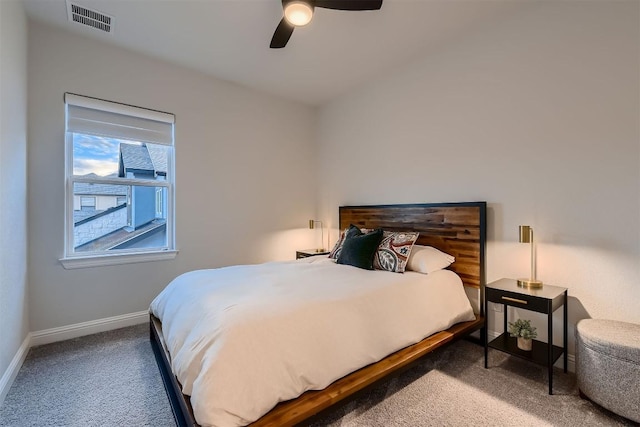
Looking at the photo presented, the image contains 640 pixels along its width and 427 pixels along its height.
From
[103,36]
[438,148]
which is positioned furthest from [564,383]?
[103,36]

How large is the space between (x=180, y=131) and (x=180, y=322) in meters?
2.37

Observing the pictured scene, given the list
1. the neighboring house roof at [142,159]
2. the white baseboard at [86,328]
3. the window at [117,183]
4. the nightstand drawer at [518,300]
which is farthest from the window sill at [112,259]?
the nightstand drawer at [518,300]

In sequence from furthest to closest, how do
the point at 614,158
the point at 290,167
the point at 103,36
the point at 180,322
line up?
the point at 290,167
the point at 103,36
the point at 614,158
the point at 180,322

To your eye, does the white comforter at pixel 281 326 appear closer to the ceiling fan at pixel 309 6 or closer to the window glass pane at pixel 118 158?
the window glass pane at pixel 118 158

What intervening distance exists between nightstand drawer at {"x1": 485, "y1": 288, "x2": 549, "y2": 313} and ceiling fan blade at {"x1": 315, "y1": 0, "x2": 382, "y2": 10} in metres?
2.22

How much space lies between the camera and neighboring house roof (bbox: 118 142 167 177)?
3.06 metres

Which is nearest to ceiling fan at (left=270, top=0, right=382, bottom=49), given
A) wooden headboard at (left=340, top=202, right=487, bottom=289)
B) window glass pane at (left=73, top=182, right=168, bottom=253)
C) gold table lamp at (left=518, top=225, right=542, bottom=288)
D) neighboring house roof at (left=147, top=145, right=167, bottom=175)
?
wooden headboard at (left=340, top=202, right=487, bottom=289)

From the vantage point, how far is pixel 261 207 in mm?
3971

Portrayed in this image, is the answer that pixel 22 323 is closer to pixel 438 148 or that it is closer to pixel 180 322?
pixel 180 322

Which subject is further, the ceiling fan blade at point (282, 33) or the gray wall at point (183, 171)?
the gray wall at point (183, 171)

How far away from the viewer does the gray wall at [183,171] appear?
260 cm

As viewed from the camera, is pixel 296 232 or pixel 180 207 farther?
pixel 296 232

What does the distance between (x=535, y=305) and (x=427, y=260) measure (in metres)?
0.82

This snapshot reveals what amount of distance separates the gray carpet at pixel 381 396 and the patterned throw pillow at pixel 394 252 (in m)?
0.81
